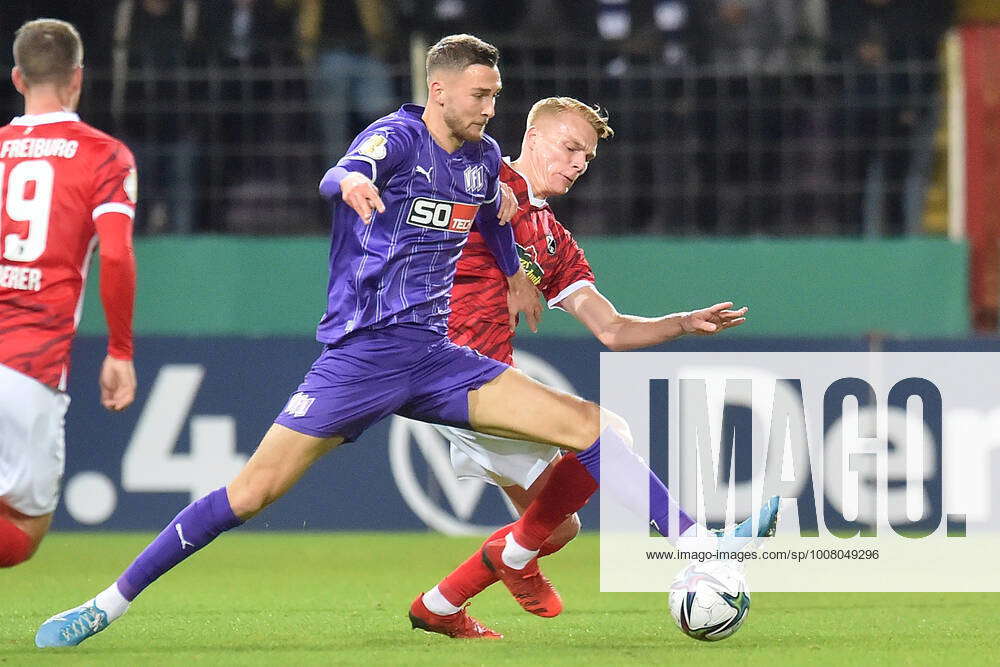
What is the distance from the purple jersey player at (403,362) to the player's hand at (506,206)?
0.21 metres

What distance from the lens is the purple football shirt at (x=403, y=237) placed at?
5398 millimetres

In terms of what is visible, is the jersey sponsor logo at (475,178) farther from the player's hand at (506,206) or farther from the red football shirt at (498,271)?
the red football shirt at (498,271)

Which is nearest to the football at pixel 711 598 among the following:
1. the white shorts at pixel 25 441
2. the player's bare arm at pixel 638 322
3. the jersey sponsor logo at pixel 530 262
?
the player's bare arm at pixel 638 322

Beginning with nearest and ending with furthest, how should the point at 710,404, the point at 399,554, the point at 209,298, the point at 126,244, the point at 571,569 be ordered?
the point at 126,244, the point at 571,569, the point at 399,554, the point at 710,404, the point at 209,298

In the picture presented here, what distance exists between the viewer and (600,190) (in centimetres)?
1088

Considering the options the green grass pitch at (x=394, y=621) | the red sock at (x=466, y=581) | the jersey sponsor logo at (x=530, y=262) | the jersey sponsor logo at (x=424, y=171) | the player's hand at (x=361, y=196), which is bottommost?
the green grass pitch at (x=394, y=621)

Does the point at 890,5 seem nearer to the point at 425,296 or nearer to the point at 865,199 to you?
the point at 865,199

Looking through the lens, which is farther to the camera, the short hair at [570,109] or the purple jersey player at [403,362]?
the short hair at [570,109]

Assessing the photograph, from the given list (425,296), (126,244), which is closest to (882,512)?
(425,296)

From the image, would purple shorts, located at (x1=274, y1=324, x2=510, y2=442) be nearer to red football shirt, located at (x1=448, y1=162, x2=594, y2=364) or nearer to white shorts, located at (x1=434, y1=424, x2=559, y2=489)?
white shorts, located at (x1=434, y1=424, x2=559, y2=489)

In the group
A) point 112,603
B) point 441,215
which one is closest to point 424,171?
point 441,215

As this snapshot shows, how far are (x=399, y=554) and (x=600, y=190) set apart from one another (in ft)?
9.73

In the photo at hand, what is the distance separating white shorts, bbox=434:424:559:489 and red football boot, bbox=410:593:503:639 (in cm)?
53

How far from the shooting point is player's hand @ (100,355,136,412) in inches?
209
